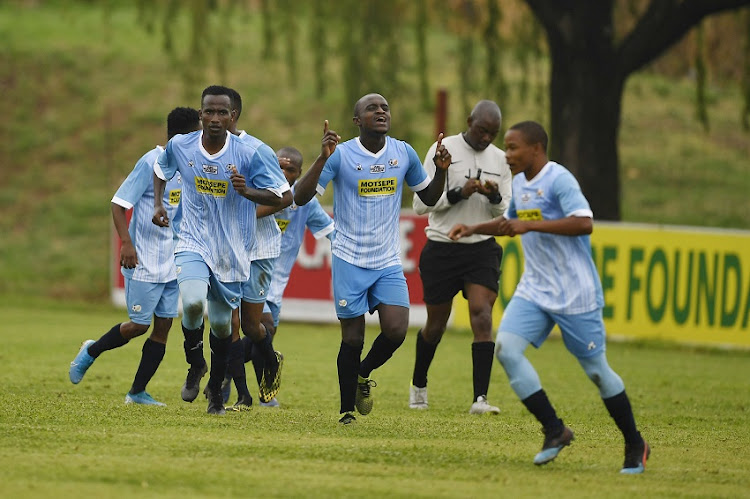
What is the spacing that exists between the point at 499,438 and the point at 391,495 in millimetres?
2446

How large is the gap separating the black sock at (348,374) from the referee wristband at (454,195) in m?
1.63

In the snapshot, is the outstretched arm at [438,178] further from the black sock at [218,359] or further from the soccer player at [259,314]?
the black sock at [218,359]

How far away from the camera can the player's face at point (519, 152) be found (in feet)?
24.8

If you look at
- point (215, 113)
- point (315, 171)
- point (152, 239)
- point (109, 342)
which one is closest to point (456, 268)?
point (315, 171)

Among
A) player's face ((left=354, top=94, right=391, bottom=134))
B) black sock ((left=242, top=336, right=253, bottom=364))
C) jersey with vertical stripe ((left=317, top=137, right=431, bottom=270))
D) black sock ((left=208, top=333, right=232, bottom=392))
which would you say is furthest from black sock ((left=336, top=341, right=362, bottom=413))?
black sock ((left=242, top=336, right=253, bottom=364))

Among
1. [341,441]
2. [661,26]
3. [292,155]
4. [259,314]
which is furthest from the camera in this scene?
[661,26]

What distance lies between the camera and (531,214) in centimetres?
754

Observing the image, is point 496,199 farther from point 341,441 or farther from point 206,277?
point 341,441

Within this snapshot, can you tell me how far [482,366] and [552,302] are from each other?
119 inches

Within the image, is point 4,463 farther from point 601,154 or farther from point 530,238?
point 601,154

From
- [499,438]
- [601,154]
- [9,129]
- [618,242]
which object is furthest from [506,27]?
[499,438]

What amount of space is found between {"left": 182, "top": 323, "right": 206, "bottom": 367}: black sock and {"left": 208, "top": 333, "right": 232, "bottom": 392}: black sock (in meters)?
0.22

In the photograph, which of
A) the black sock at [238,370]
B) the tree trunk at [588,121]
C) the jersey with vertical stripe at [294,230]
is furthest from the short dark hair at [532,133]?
the tree trunk at [588,121]

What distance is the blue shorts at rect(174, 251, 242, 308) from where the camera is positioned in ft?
29.1
